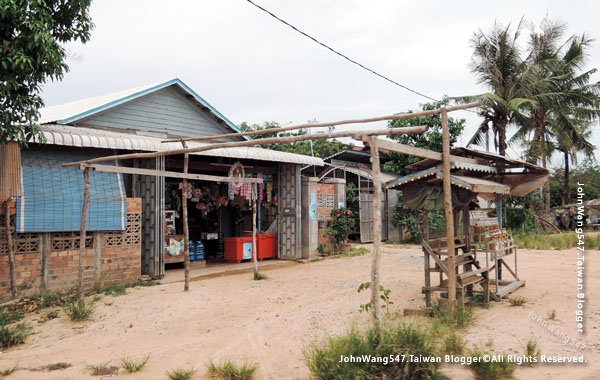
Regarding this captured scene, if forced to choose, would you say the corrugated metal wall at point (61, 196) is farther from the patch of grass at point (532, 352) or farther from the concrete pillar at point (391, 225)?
the concrete pillar at point (391, 225)

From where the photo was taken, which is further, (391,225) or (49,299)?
(391,225)

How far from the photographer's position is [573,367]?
16.1ft

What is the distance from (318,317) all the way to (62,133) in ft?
18.3

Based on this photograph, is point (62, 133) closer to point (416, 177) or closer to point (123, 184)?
point (123, 184)

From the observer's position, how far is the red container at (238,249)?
1288cm

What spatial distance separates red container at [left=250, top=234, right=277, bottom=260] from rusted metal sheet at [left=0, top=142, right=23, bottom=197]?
21.9 ft

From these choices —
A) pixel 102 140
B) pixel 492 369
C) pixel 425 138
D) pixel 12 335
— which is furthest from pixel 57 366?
pixel 425 138

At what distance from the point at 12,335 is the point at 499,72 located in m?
19.3

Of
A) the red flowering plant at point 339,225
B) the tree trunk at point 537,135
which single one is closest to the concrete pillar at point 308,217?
the red flowering plant at point 339,225

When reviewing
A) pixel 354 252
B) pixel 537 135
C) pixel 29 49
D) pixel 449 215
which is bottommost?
pixel 354 252

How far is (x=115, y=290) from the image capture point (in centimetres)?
902

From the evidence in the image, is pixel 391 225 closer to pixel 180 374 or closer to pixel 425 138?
pixel 425 138

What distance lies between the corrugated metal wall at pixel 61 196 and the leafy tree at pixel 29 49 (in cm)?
94

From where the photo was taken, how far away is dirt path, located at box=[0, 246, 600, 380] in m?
5.37
